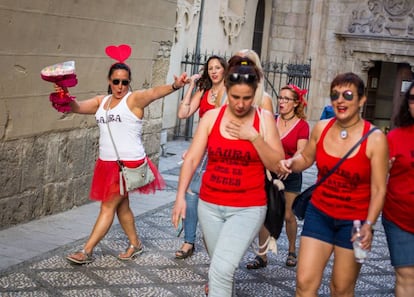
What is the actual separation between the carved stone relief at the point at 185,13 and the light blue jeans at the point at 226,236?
1081 cm

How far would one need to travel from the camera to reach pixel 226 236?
473 cm

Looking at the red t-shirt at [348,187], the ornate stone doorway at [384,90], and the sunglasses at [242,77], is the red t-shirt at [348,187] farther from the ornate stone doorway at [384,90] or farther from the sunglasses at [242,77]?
the ornate stone doorway at [384,90]

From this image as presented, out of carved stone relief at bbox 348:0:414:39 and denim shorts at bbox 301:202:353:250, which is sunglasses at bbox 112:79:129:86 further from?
carved stone relief at bbox 348:0:414:39

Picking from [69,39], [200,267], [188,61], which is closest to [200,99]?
[200,267]

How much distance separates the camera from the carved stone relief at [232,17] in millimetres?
Result: 18455

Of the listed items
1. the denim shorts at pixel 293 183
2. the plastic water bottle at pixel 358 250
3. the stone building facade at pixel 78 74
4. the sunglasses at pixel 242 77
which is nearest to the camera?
the plastic water bottle at pixel 358 250

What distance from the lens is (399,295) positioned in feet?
16.1

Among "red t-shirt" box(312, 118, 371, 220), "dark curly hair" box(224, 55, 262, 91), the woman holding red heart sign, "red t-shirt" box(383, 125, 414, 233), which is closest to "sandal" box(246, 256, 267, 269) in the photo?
the woman holding red heart sign

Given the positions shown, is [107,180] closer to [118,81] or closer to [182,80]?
[118,81]

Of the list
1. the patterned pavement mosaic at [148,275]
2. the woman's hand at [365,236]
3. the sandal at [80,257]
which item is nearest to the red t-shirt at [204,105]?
the patterned pavement mosaic at [148,275]

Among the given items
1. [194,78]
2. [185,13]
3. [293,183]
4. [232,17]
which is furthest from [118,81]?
[232,17]

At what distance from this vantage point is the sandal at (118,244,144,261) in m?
6.76

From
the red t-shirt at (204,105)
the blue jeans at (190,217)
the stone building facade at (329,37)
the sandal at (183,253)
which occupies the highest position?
the stone building facade at (329,37)

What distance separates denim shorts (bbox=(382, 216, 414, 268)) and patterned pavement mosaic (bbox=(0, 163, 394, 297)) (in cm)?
143
